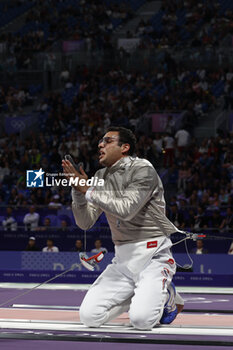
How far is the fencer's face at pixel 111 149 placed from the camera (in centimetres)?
710

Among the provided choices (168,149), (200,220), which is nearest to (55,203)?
(200,220)

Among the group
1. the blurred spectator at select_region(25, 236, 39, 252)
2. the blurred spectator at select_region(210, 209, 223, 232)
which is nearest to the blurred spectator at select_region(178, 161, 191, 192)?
the blurred spectator at select_region(210, 209, 223, 232)

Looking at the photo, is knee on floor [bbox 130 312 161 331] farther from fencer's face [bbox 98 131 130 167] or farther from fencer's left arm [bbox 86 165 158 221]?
fencer's face [bbox 98 131 130 167]

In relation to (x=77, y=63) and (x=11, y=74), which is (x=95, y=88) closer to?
(x=77, y=63)

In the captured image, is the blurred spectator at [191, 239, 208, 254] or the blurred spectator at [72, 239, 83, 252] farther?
the blurred spectator at [72, 239, 83, 252]

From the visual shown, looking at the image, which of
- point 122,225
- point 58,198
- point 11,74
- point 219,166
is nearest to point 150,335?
point 122,225

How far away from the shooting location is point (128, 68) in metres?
26.5

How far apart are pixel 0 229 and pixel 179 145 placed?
6.55 metres

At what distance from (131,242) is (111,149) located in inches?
36.0

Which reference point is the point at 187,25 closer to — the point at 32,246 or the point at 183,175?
the point at 183,175

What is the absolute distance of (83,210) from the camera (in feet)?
22.9

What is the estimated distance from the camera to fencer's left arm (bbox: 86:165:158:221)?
21.8 ft

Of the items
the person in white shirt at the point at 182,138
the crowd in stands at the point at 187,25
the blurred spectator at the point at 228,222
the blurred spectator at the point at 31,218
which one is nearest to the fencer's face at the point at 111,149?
the blurred spectator at the point at 228,222

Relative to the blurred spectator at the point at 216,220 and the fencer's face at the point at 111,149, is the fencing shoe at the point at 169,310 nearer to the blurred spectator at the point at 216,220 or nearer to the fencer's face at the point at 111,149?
the fencer's face at the point at 111,149
